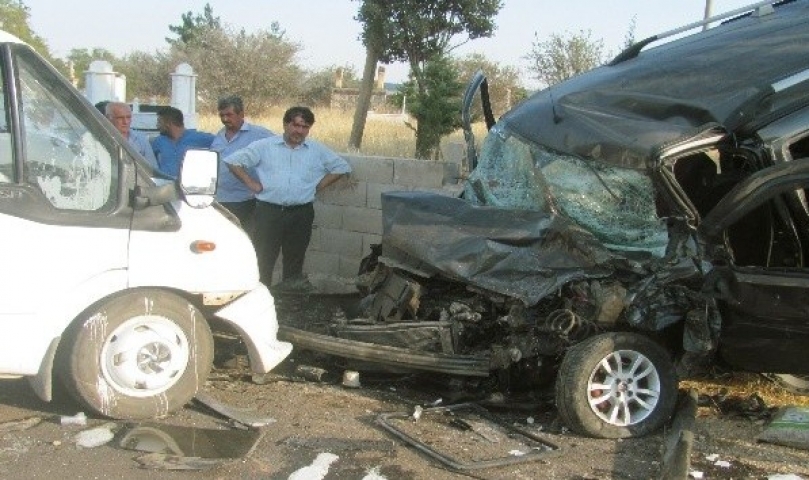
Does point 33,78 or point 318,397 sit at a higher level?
point 33,78

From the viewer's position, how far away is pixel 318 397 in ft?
19.7

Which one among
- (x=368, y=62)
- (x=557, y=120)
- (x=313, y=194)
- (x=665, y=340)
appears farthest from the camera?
(x=368, y=62)

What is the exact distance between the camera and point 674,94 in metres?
6.31

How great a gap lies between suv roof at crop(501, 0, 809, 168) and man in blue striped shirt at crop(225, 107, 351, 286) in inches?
77.2

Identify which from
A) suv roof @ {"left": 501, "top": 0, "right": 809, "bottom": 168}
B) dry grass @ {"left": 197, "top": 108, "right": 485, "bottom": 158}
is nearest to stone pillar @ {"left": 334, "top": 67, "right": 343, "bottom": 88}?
dry grass @ {"left": 197, "top": 108, "right": 485, "bottom": 158}

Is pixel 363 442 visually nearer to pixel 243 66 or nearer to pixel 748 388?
pixel 748 388

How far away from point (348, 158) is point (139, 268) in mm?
3879

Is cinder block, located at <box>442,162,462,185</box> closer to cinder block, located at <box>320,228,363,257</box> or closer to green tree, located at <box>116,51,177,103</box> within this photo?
cinder block, located at <box>320,228,363,257</box>

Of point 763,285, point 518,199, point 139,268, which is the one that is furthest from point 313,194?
point 763,285

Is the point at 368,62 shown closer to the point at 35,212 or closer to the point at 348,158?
the point at 348,158

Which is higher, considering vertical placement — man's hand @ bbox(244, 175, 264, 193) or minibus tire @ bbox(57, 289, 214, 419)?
man's hand @ bbox(244, 175, 264, 193)

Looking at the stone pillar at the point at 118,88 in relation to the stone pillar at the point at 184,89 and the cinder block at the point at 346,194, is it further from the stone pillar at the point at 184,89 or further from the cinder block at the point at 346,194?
the cinder block at the point at 346,194

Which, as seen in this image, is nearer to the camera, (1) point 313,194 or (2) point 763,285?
(2) point 763,285

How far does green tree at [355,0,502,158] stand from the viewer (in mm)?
16547
